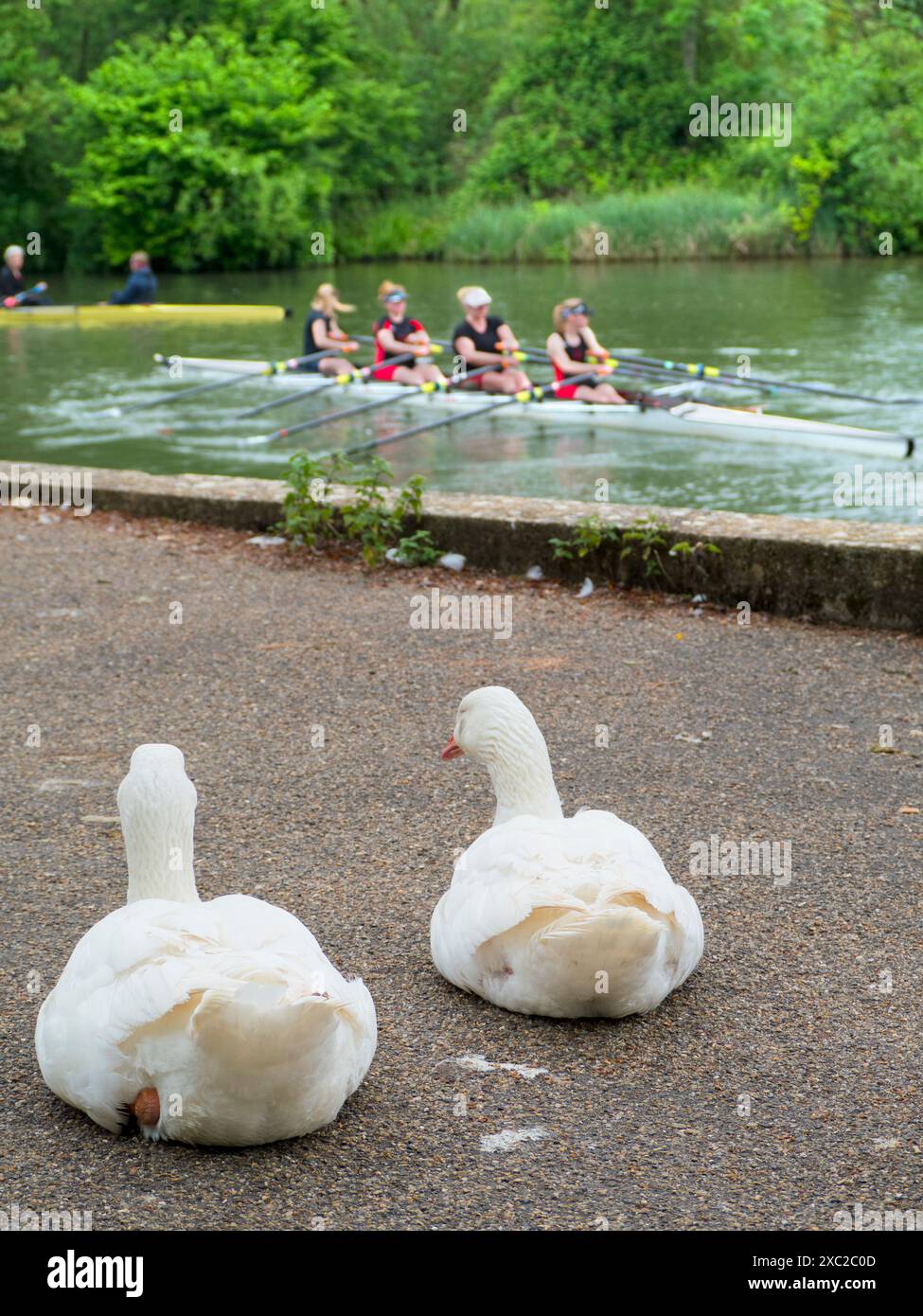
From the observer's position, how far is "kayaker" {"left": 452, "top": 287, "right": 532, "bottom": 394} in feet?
56.9

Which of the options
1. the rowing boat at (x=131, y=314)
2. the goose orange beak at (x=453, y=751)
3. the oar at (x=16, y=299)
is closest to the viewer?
the goose orange beak at (x=453, y=751)

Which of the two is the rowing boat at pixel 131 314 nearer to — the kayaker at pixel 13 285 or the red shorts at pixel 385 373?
the kayaker at pixel 13 285

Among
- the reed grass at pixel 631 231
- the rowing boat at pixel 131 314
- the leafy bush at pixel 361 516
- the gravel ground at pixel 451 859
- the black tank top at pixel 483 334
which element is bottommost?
the gravel ground at pixel 451 859

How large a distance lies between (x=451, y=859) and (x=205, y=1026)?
1.94m

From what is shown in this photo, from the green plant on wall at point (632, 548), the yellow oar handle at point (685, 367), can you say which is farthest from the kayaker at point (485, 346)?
the green plant on wall at point (632, 548)

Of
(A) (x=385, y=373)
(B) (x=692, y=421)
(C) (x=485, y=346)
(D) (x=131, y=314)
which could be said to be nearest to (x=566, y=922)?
(B) (x=692, y=421)

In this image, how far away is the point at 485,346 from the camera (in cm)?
1759

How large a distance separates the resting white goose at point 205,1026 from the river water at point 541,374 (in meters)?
10.4

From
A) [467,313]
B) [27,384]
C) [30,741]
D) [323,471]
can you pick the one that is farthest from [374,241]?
[30,741]

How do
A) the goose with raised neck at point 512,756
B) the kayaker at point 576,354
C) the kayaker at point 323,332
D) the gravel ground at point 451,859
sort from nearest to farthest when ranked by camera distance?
the gravel ground at point 451,859, the goose with raised neck at point 512,756, the kayaker at point 576,354, the kayaker at point 323,332

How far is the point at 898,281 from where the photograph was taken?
32.4m

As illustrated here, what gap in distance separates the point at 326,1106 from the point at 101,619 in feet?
16.0

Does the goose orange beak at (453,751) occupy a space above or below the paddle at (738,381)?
below

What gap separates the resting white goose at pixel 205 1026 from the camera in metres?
2.99
